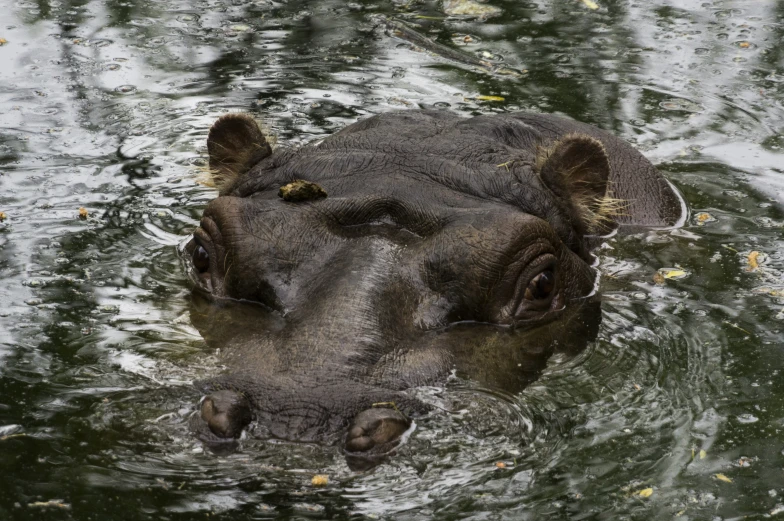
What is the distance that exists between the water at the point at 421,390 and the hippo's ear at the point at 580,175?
48cm

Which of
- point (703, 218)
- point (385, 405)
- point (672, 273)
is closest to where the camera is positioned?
point (385, 405)

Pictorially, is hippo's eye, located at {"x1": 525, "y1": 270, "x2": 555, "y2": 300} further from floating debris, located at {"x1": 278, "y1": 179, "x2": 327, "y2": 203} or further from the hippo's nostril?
the hippo's nostril

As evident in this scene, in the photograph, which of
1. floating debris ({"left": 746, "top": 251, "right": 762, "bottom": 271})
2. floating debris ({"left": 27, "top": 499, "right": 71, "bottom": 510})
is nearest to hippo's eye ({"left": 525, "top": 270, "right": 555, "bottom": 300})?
floating debris ({"left": 746, "top": 251, "right": 762, "bottom": 271})

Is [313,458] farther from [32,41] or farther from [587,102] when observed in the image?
[32,41]

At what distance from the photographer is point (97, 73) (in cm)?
1180

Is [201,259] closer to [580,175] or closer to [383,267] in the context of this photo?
[383,267]

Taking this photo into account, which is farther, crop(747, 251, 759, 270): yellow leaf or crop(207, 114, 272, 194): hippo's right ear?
crop(747, 251, 759, 270): yellow leaf

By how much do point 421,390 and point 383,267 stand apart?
85cm

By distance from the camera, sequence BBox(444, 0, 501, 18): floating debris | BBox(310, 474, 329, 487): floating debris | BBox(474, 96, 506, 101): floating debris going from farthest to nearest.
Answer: BBox(444, 0, 501, 18): floating debris
BBox(474, 96, 506, 101): floating debris
BBox(310, 474, 329, 487): floating debris

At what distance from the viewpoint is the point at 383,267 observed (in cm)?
579

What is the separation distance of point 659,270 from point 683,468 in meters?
2.61

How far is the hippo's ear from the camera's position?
6824 mm

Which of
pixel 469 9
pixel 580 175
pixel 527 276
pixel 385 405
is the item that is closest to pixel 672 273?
pixel 580 175

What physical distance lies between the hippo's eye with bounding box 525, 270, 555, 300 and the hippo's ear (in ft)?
2.28
